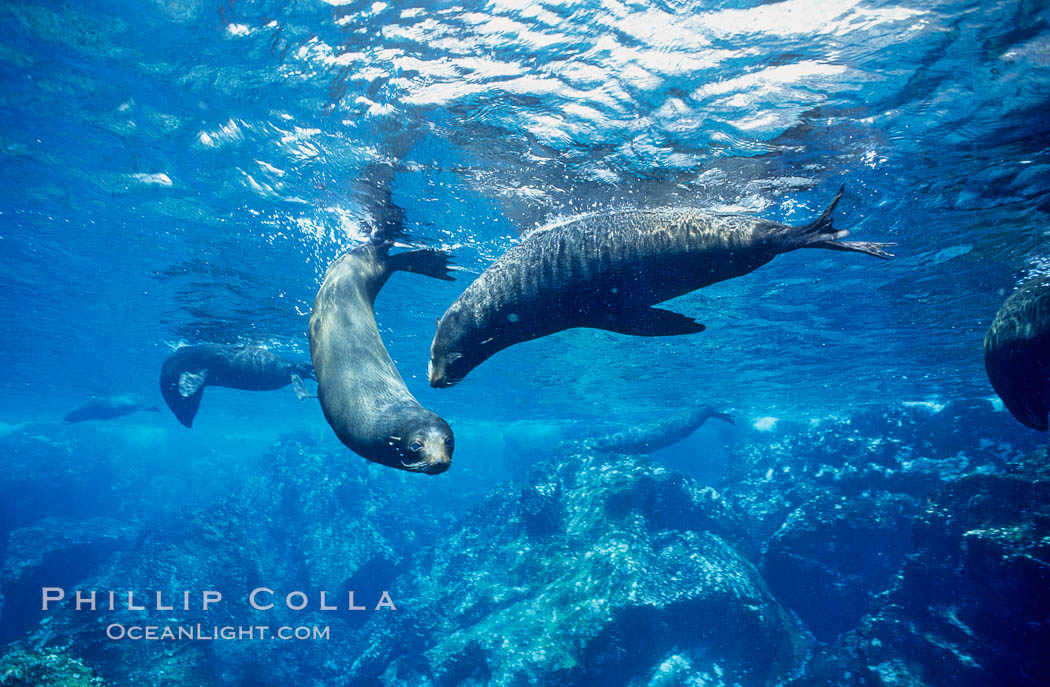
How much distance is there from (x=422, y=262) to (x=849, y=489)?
2074 centimetres

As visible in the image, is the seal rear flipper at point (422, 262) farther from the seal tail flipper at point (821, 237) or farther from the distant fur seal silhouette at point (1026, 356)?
the distant fur seal silhouette at point (1026, 356)

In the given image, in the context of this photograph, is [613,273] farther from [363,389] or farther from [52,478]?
[52,478]

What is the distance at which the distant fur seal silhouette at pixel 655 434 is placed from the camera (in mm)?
22641

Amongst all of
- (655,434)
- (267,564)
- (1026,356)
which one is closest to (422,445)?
(1026,356)

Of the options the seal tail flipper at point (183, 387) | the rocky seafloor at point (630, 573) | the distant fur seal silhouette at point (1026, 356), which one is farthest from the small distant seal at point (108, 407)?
the distant fur seal silhouette at point (1026, 356)

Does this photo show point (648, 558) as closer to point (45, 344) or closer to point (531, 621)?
point (531, 621)

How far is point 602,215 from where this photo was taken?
9.43 feet

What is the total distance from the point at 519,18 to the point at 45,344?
29753mm

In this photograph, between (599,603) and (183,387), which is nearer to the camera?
(183,387)

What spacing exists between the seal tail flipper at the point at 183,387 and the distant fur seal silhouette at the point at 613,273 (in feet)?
32.1

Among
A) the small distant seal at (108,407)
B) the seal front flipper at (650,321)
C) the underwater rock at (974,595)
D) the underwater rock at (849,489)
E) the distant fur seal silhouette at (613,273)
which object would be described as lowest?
the underwater rock at (849,489)

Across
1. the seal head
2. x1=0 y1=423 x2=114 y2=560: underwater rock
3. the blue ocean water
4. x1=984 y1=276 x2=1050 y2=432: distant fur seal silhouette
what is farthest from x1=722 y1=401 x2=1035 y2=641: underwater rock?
x1=0 y1=423 x2=114 y2=560: underwater rock

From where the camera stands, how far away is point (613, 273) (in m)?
2.57

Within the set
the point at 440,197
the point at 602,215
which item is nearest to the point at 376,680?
the point at 440,197
